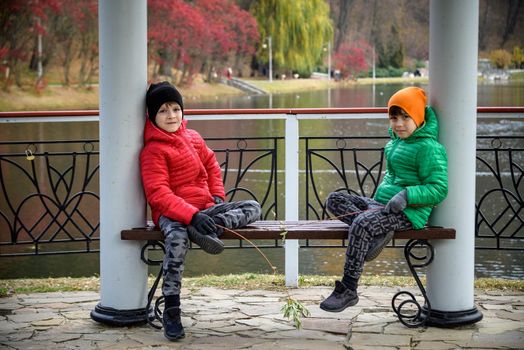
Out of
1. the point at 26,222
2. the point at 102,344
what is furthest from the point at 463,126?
the point at 26,222

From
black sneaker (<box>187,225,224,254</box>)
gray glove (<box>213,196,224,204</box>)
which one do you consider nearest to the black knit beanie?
gray glove (<box>213,196,224,204</box>)

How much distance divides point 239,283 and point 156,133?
4.47 ft

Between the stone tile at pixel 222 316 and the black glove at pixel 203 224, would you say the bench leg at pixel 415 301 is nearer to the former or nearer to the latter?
the stone tile at pixel 222 316

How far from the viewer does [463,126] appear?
387 cm

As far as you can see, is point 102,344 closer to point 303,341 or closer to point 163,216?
point 163,216

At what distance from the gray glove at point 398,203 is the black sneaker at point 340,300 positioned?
1.22 ft

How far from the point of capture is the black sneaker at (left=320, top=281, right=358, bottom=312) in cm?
370

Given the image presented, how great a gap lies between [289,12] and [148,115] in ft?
185

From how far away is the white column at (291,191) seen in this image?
4906 millimetres

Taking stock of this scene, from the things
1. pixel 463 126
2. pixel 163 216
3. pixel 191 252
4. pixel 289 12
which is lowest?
pixel 191 252

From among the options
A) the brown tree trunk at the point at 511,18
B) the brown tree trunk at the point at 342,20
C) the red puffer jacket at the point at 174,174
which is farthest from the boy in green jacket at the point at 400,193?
the brown tree trunk at the point at 511,18

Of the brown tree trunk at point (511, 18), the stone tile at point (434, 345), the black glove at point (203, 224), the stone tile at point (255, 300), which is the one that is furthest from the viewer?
the brown tree trunk at point (511, 18)

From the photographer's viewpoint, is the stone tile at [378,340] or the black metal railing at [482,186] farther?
the black metal railing at [482,186]

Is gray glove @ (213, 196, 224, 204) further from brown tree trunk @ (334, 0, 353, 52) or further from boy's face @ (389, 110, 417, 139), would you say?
brown tree trunk @ (334, 0, 353, 52)
